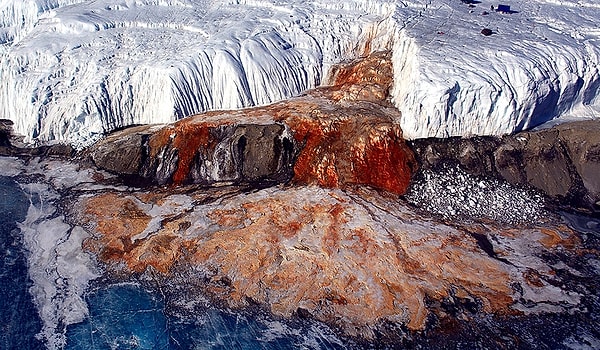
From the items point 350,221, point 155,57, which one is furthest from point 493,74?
point 155,57

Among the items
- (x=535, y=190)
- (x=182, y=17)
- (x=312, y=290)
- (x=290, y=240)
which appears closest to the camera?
(x=312, y=290)

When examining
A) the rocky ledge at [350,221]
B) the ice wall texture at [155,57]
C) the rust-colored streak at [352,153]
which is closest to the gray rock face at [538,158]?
the rocky ledge at [350,221]

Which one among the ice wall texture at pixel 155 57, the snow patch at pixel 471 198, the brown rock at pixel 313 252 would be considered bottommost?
the brown rock at pixel 313 252

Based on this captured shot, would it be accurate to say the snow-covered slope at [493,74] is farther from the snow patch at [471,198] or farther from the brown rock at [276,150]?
the snow patch at [471,198]

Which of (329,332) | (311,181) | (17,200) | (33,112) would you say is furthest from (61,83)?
(329,332)

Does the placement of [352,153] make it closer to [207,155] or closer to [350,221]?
[350,221]

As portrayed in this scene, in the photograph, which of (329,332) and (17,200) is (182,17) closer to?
(17,200)
